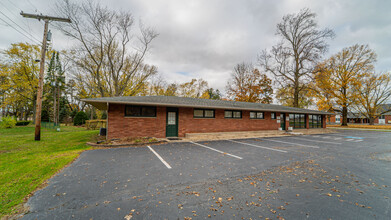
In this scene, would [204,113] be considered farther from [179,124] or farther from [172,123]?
[172,123]

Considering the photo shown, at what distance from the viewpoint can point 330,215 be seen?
7.97 feet

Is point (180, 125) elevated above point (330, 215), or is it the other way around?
point (180, 125)

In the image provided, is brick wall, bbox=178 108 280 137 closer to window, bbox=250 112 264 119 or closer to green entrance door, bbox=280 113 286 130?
window, bbox=250 112 264 119

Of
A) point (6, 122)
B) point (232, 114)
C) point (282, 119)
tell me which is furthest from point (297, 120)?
point (6, 122)

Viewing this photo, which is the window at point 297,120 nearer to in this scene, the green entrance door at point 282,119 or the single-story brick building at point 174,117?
the green entrance door at point 282,119

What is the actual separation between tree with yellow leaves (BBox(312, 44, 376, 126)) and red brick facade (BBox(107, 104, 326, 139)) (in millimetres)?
17545

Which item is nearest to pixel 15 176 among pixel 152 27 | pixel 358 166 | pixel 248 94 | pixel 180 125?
pixel 180 125

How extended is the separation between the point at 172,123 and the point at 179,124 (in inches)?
21.8

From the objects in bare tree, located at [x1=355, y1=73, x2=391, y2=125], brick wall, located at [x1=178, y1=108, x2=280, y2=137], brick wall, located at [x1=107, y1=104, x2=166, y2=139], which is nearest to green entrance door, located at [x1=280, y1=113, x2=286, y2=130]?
brick wall, located at [x1=178, y1=108, x2=280, y2=137]

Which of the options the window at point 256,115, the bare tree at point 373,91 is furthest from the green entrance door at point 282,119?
the bare tree at point 373,91

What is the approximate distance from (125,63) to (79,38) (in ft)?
18.4

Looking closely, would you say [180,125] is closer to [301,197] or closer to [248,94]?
[301,197]

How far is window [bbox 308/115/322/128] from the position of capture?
1941 centimetres

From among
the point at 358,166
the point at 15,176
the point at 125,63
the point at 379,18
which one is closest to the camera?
the point at 15,176
